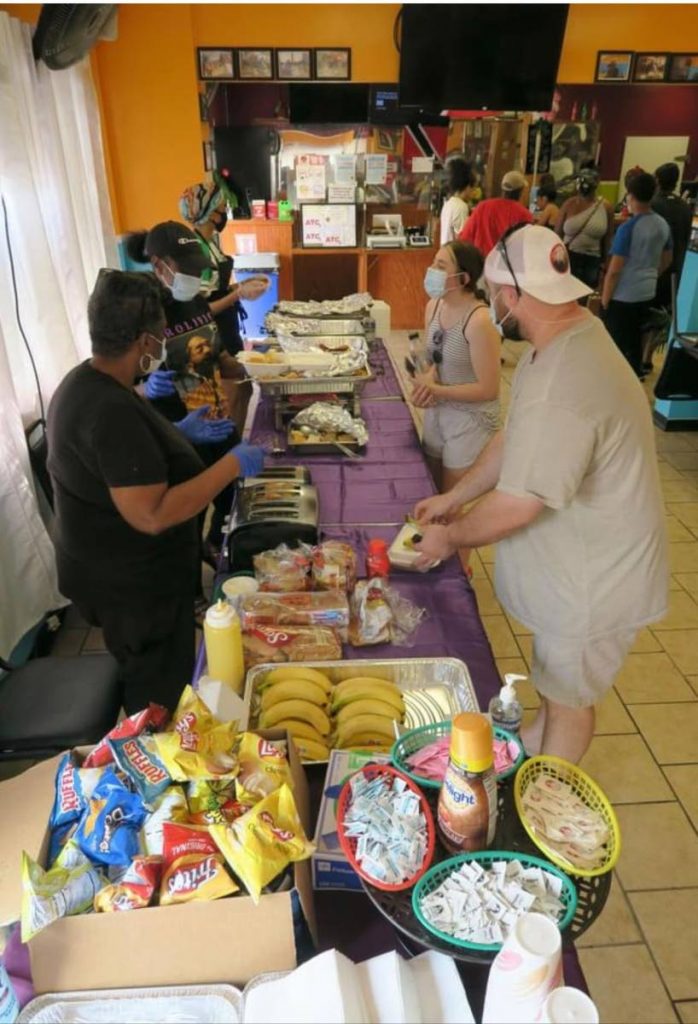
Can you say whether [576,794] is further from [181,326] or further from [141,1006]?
[181,326]

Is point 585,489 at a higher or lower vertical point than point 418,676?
higher

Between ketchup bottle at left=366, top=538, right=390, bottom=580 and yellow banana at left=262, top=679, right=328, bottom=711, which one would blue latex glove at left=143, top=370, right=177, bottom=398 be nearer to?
ketchup bottle at left=366, top=538, right=390, bottom=580

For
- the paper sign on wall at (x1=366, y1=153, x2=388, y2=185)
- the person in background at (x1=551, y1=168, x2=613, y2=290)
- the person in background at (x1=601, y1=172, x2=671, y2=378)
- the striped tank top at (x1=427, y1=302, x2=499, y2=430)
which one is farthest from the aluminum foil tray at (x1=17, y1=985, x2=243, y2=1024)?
the paper sign on wall at (x1=366, y1=153, x2=388, y2=185)

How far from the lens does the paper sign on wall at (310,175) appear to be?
7.06 meters

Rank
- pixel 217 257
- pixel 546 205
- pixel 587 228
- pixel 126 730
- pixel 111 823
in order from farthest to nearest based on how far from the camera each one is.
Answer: pixel 546 205 → pixel 587 228 → pixel 217 257 → pixel 126 730 → pixel 111 823

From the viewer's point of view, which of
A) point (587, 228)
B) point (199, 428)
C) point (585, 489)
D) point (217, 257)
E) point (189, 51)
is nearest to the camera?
point (585, 489)

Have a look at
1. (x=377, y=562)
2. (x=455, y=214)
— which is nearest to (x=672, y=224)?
(x=455, y=214)

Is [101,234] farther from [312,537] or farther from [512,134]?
[512,134]

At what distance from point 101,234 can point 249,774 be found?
414cm

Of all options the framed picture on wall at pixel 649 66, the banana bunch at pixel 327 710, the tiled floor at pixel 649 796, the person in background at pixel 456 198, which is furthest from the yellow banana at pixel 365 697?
the framed picture on wall at pixel 649 66

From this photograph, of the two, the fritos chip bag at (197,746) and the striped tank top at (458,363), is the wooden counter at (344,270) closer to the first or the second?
the striped tank top at (458,363)

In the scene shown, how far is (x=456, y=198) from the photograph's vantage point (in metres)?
6.21

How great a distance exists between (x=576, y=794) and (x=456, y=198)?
19.7 feet

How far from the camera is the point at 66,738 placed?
1.91m
